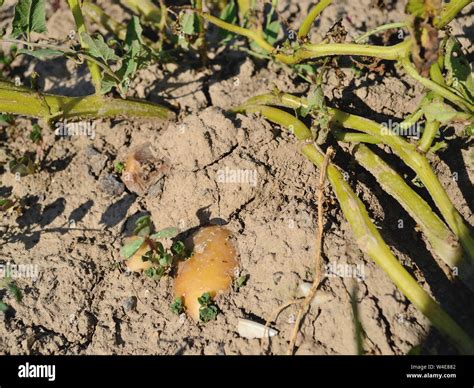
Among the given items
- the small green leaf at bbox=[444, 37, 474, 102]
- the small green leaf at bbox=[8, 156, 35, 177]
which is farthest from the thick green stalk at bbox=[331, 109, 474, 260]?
the small green leaf at bbox=[8, 156, 35, 177]

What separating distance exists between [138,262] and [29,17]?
1.01 m

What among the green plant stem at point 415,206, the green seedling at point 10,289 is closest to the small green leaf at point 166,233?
the green seedling at point 10,289

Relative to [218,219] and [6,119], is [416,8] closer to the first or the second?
[218,219]

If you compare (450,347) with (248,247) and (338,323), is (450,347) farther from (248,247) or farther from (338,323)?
(248,247)

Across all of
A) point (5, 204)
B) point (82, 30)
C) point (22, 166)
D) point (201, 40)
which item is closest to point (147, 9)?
point (201, 40)

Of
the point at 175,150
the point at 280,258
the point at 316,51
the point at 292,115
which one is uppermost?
the point at 316,51

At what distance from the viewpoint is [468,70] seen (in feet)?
6.44

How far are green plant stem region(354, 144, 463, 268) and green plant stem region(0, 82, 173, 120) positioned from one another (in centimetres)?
90

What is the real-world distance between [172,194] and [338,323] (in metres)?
0.82

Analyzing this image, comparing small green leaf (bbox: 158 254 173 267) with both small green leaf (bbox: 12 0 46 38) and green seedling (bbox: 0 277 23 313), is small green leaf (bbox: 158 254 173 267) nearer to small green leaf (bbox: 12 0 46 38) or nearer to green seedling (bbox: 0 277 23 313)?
green seedling (bbox: 0 277 23 313)

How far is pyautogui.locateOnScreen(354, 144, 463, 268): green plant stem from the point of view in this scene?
6.27 feet

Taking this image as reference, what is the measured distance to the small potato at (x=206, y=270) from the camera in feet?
6.46

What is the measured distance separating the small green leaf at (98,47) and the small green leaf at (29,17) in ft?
0.56
